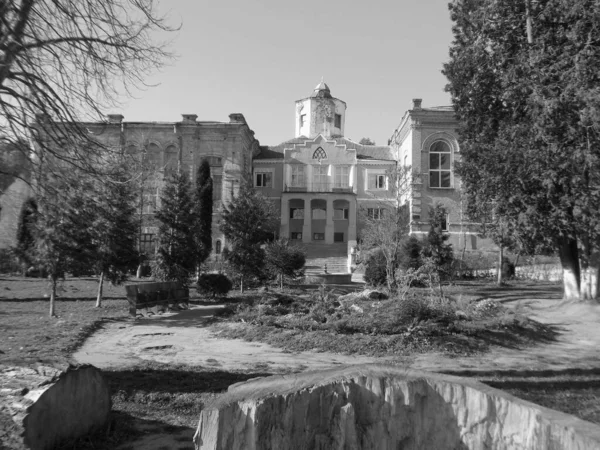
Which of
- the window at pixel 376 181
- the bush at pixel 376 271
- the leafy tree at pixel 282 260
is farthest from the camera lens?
the window at pixel 376 181

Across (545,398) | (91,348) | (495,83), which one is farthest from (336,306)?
(495,83)

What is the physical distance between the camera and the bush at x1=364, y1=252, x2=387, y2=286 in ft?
75.4

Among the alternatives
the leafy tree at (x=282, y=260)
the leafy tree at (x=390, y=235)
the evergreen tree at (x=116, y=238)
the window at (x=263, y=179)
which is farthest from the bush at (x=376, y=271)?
the window at (x=263, y=179)

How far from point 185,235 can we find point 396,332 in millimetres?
11201

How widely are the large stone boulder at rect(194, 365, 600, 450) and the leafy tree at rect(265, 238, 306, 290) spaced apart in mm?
18975

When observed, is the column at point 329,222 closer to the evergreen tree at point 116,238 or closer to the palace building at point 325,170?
the palace building at point 325,170

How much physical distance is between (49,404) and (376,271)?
19.7 metres

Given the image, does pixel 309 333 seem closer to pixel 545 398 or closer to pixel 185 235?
pixel 545 398

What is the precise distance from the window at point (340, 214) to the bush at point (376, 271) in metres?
20.5

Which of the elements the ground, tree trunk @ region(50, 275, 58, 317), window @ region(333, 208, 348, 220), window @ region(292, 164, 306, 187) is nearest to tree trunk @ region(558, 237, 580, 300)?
the ground

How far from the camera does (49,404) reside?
433 cm

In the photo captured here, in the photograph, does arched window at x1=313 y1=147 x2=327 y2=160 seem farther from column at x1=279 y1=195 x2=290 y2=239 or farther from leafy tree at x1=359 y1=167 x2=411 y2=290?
leafy tree at x1=359 y1=167 x2=411 y2=290

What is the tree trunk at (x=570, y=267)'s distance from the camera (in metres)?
16.5

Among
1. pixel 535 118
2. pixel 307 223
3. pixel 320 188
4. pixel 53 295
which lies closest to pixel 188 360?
pixel 53 295
